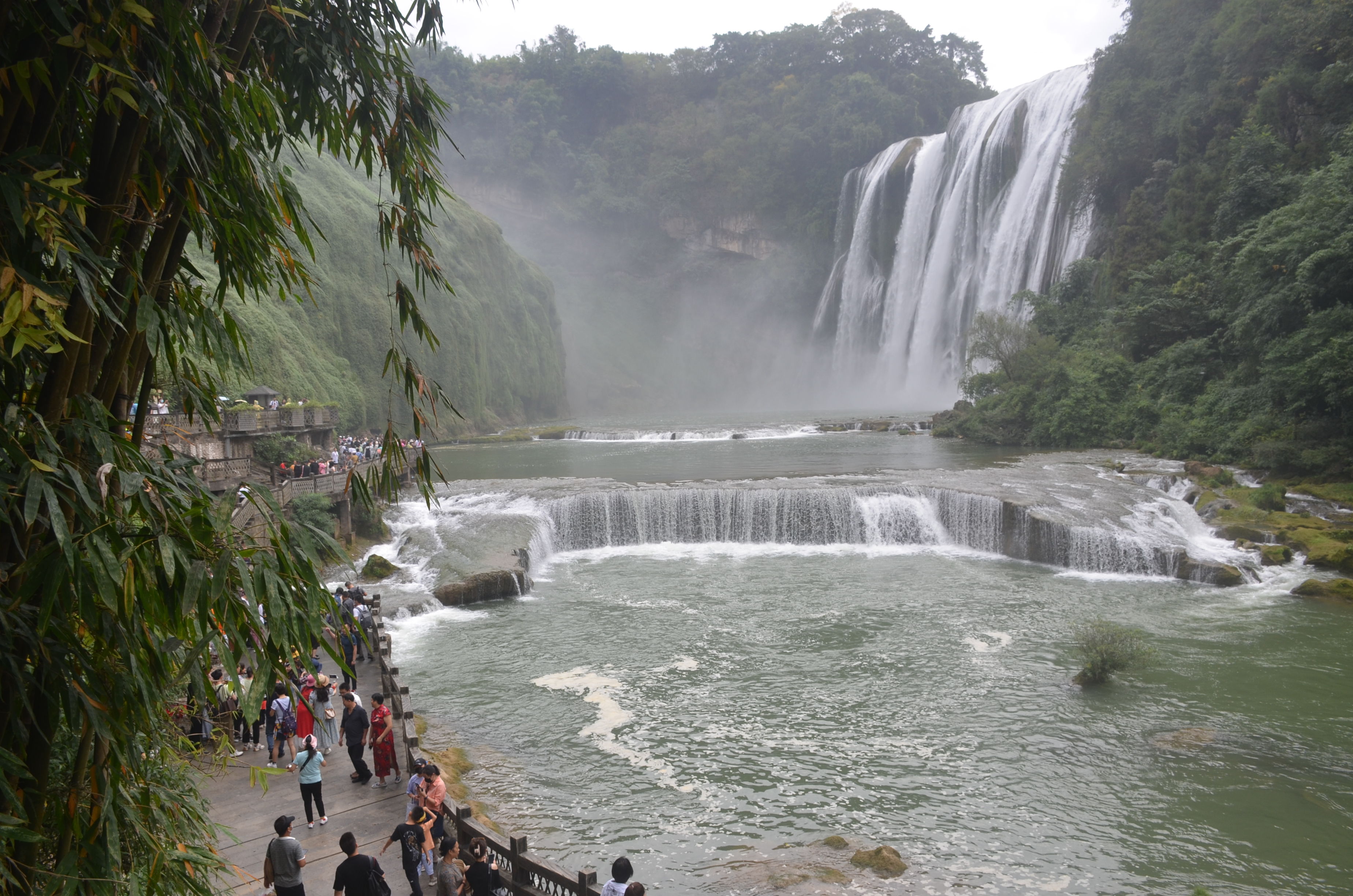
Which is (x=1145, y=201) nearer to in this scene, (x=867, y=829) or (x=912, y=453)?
(x=912, y=453)

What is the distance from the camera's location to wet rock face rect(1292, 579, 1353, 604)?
16750 mm

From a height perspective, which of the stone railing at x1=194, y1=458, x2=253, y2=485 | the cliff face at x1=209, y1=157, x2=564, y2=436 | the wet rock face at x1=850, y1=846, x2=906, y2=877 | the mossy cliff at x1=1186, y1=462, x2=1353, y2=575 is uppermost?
the cliff face at x1=209, y1=157, x2=564, y2=436

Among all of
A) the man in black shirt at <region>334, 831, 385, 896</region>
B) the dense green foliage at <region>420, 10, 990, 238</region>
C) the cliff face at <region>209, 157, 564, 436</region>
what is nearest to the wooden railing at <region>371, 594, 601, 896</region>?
the man in black shirt at <region>334, 831, 385, 896</region>

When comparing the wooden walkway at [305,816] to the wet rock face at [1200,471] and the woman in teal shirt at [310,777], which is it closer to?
the woman in teal shirt at [310,777]

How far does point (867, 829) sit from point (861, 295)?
6222cm

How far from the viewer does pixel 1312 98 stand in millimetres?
31156

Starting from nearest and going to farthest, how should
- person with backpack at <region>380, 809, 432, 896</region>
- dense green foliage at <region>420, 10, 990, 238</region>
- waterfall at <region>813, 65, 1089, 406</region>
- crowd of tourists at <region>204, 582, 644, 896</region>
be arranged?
crowd of tourists at <region>204, 582, 644, 896</region> < person with backpack at <region>380, 809, 432, 896</region> < waterfall at <region>813, 65, 1089, 406</region> < dense green foliage at <region>420, 10, 990, 238</region>

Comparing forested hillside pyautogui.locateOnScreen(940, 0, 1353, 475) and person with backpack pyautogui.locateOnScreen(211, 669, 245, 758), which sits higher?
forested hillside pyautogui.locateOnScreen(940, 0, 1353, 475)

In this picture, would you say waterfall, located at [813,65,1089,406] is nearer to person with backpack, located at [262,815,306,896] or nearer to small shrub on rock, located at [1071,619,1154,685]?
small shrub on rock, located at [1071,619,1154,685]

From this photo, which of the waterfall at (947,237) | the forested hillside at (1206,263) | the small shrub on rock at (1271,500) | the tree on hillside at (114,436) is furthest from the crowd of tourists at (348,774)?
the waterfall at (947,237)

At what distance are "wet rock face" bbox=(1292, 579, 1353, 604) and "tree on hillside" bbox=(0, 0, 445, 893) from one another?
1934 centimetres

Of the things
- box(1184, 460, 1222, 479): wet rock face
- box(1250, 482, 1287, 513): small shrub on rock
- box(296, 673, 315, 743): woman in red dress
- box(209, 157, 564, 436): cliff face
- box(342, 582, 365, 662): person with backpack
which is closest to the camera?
box(296, 673, 315, 743): woman in red dress

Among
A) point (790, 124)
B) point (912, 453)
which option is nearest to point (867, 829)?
point (912, 453)

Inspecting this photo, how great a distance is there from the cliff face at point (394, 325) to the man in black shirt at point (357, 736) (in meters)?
21.8
